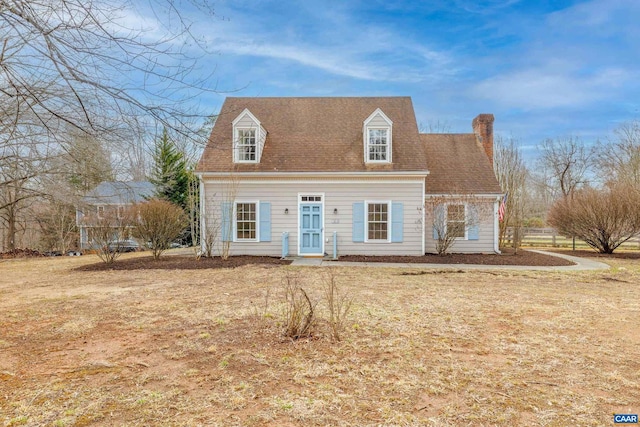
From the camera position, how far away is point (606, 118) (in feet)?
100

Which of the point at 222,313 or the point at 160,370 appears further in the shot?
the point at 222,313

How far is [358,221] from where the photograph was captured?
47.2 ft

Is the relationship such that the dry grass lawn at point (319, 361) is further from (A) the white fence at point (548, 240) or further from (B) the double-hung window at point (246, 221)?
(A) the white fence at point (548, 240)

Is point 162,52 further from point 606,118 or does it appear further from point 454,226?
point 606,118

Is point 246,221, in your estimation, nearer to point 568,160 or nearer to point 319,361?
point 319,361

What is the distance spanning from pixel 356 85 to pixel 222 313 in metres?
15.4

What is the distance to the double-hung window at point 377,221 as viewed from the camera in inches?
568

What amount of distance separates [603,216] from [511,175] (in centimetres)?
816

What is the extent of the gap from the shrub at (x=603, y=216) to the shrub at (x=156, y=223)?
1670 centimetres

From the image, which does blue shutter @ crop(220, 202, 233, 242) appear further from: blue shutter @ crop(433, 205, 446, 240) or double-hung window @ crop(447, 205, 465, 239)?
double-hung window @ crop(447, 205, 465, 239)

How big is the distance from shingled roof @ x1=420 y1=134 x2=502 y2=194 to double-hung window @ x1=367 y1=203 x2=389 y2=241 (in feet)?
7.35

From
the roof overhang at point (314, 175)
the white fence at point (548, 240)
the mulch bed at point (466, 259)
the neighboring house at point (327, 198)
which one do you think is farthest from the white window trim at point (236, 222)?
the white fence at point (548, 240)

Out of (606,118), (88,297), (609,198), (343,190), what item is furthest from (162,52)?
(606,118)

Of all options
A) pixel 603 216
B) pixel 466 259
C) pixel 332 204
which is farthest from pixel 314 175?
pixel 603 216
